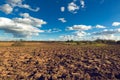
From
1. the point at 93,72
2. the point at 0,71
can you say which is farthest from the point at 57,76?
the point at 0,71

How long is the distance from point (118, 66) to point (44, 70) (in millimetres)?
5204

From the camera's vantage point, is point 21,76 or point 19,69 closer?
point 21,76

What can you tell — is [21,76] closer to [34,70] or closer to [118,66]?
[34,70]

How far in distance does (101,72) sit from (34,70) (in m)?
4.50

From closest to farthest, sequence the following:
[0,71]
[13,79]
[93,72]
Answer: [13,79] → [93,72] → [0,71]

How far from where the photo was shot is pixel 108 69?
10.4m

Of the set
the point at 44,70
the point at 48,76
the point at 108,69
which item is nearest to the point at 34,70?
the point at 44,70

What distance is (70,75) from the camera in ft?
31.0

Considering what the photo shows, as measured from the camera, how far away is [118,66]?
35.9ft

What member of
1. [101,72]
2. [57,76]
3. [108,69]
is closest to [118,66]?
[108,69]

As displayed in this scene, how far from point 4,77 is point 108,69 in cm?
673

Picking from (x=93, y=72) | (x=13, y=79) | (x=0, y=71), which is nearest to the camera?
(x=13, y=79)

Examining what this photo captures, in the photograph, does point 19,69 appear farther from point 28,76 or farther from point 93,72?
point 93,72

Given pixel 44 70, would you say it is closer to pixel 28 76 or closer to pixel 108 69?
pixel 28 76
